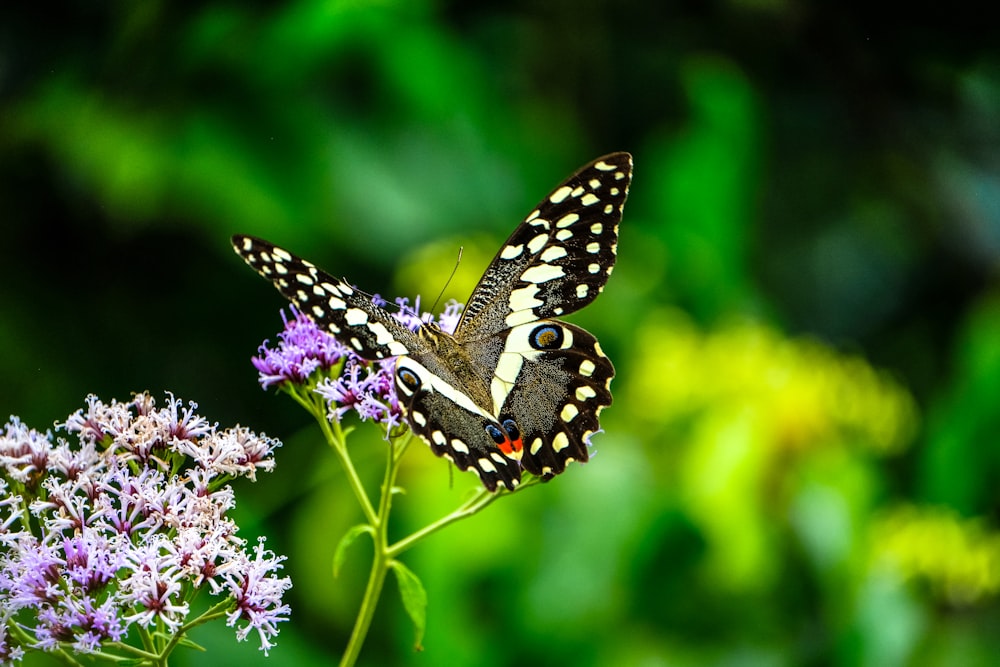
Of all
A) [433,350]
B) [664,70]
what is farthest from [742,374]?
[433,350]

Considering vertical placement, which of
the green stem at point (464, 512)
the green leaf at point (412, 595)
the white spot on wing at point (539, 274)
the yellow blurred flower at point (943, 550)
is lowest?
the green leaf at point (412, 595)

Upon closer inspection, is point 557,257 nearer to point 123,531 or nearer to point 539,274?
point 539,274

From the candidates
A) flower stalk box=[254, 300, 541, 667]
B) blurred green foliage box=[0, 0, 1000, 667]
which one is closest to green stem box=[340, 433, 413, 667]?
flower stalk box=[254, 300, 541, 667]

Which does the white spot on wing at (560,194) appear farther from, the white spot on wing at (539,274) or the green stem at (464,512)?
the green stem at (464,512)

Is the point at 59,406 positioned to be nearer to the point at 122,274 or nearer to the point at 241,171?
the point at 122,274

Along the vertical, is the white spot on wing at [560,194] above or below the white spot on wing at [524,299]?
above

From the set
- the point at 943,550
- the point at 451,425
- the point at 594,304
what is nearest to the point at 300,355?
the point at 451,425

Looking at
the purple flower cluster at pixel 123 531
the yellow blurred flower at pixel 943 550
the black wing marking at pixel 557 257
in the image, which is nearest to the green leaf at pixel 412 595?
the purple flower cluster at pixel 123 531
